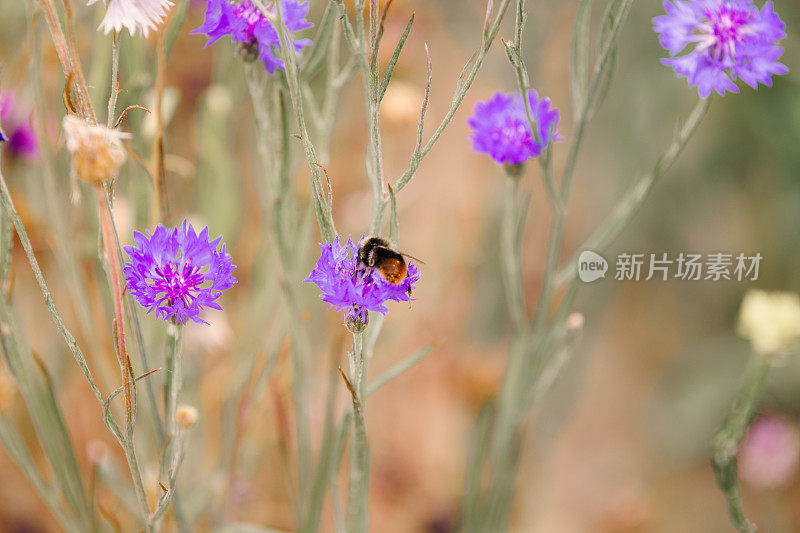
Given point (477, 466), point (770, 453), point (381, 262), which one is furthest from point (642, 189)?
point (770, 453)

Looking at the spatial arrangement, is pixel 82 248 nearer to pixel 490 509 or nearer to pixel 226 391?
pixel 226 391

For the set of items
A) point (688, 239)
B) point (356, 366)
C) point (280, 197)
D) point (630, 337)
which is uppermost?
point (688, 239)

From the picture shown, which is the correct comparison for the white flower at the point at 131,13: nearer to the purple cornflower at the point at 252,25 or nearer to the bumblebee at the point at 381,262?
the purple cornflower at the point at 252,25

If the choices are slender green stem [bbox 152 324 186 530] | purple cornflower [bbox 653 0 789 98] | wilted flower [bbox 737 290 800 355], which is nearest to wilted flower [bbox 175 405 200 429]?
slender green stem [bbox 152 324 186 530]

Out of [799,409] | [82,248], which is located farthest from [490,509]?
[799,409]

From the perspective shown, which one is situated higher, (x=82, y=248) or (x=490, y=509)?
(x=82, y=248)

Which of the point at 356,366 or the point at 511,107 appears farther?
the point at 511,107

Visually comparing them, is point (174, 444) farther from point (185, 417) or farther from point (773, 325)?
point (773, 325)
